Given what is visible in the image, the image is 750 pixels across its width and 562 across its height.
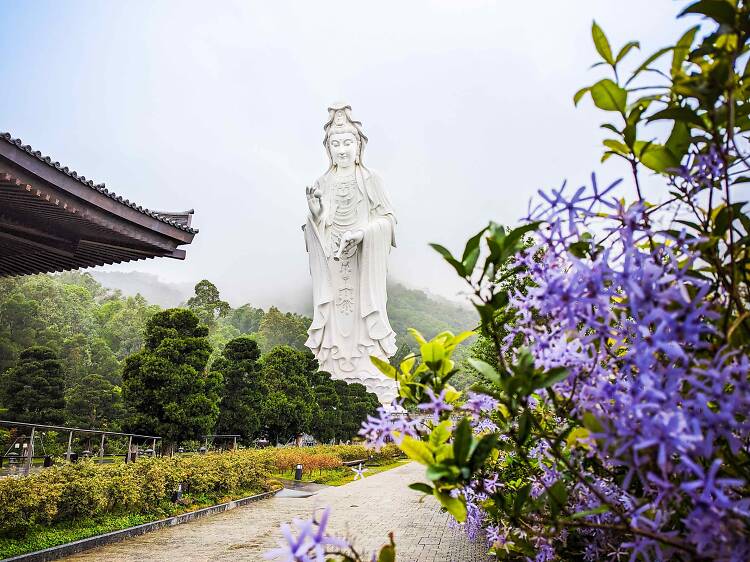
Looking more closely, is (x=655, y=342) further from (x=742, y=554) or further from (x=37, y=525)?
(x=37, y=525)

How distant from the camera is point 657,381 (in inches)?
25.1

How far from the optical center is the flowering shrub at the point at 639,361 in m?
0.63

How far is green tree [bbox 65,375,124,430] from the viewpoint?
59.5 feet

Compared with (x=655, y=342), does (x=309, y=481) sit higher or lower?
lower

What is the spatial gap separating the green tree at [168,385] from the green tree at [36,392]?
17.2ft

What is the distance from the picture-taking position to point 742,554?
62 cm

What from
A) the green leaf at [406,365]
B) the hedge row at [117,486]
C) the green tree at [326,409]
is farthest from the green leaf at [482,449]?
the green tree at [326,409]

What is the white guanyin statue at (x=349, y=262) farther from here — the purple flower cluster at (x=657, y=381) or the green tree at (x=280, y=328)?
the purple flower cluster at (x=657, y=381)

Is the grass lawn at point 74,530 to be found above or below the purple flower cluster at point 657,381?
below

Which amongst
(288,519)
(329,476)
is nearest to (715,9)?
(288,519)

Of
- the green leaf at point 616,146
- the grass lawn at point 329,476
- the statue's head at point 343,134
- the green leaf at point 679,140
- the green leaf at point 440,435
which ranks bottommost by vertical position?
the grass lawn at point 329,476

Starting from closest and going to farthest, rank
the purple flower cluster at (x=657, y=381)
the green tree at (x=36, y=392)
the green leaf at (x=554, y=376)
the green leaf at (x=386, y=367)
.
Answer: the purple flower cluster at (x=657, y=381) → the green leaf at (x=554, y=376) → the green leaf at (x=386, y=367) → the green tree at (x=36, y=392)

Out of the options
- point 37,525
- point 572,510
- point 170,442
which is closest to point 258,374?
point 170,442

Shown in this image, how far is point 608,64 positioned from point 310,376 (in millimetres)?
18562
